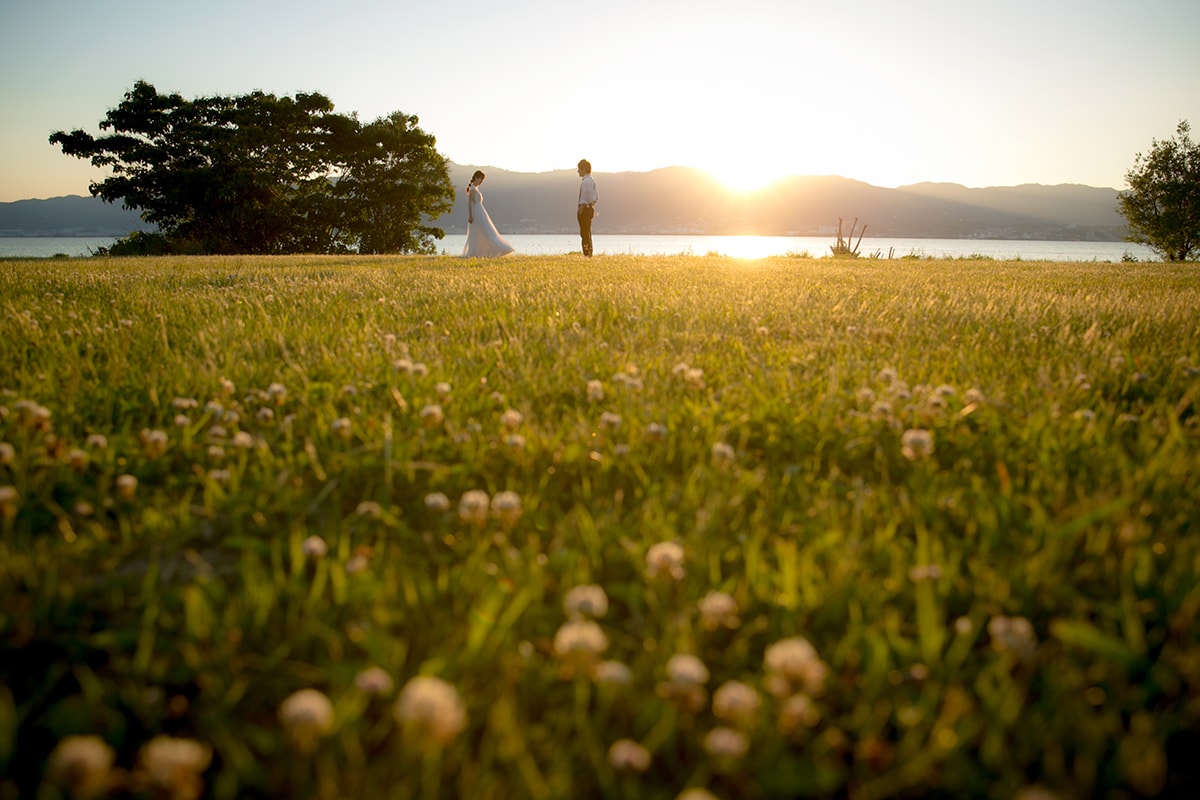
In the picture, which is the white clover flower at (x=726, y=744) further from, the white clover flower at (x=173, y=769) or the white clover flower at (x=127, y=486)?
the white clover flower at (x=127, y=486)

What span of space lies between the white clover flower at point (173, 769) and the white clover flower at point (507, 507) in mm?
915

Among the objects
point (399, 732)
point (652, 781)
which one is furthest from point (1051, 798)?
point (399, 732)

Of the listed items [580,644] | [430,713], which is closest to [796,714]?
[580,644]

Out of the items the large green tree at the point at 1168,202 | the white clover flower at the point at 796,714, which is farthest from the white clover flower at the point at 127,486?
the large green tree at the point at 1168,202

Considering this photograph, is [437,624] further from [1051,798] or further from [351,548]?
[1051,798]

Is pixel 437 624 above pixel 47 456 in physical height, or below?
below

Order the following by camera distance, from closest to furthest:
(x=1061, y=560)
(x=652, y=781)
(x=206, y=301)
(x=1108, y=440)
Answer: (x=652, y=781), (x=1061, y=560), (x=1108, y=440), (x=206, y=301)

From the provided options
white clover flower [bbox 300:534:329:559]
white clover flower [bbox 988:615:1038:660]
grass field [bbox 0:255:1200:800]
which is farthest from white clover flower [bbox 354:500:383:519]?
white clover flower [bbox 988:615:1038:660]

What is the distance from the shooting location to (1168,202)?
172 feet

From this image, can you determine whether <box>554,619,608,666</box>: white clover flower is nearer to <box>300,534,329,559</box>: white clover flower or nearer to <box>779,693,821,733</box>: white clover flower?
<box>779,693,821,733</box>: white clover flower

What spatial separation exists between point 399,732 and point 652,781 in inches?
19.3

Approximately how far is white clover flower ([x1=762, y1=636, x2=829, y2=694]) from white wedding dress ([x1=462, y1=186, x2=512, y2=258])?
22.0m

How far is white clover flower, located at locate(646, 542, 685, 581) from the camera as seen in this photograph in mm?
1529

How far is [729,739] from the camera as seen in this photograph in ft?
3.34
